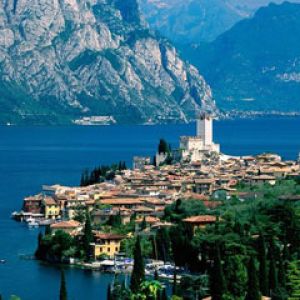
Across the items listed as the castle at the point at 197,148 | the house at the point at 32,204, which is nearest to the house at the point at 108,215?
the house at the point at 32,204

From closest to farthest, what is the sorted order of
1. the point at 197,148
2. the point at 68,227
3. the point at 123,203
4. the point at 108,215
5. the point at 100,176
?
1. the point at 68,227
2. the point at 108,215
3. the point at 123,203
4. the point at 100,176
5. the point at 197,148

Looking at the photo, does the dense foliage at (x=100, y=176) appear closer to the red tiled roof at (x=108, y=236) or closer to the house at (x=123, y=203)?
the house at (x=123, y=203)

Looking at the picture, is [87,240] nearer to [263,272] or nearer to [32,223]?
[263,272]

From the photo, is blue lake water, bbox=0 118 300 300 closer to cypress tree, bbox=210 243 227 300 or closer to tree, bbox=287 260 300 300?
cypress tree, bbox=210 243 227 300

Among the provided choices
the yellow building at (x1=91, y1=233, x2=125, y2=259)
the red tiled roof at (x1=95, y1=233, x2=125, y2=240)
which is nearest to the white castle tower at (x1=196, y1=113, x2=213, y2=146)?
the red tiled roof at (x1=95, y1=233, x2=125, y2=240)

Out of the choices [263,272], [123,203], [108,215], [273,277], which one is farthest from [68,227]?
[273,277]

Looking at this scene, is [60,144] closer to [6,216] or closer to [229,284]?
[6,216]
